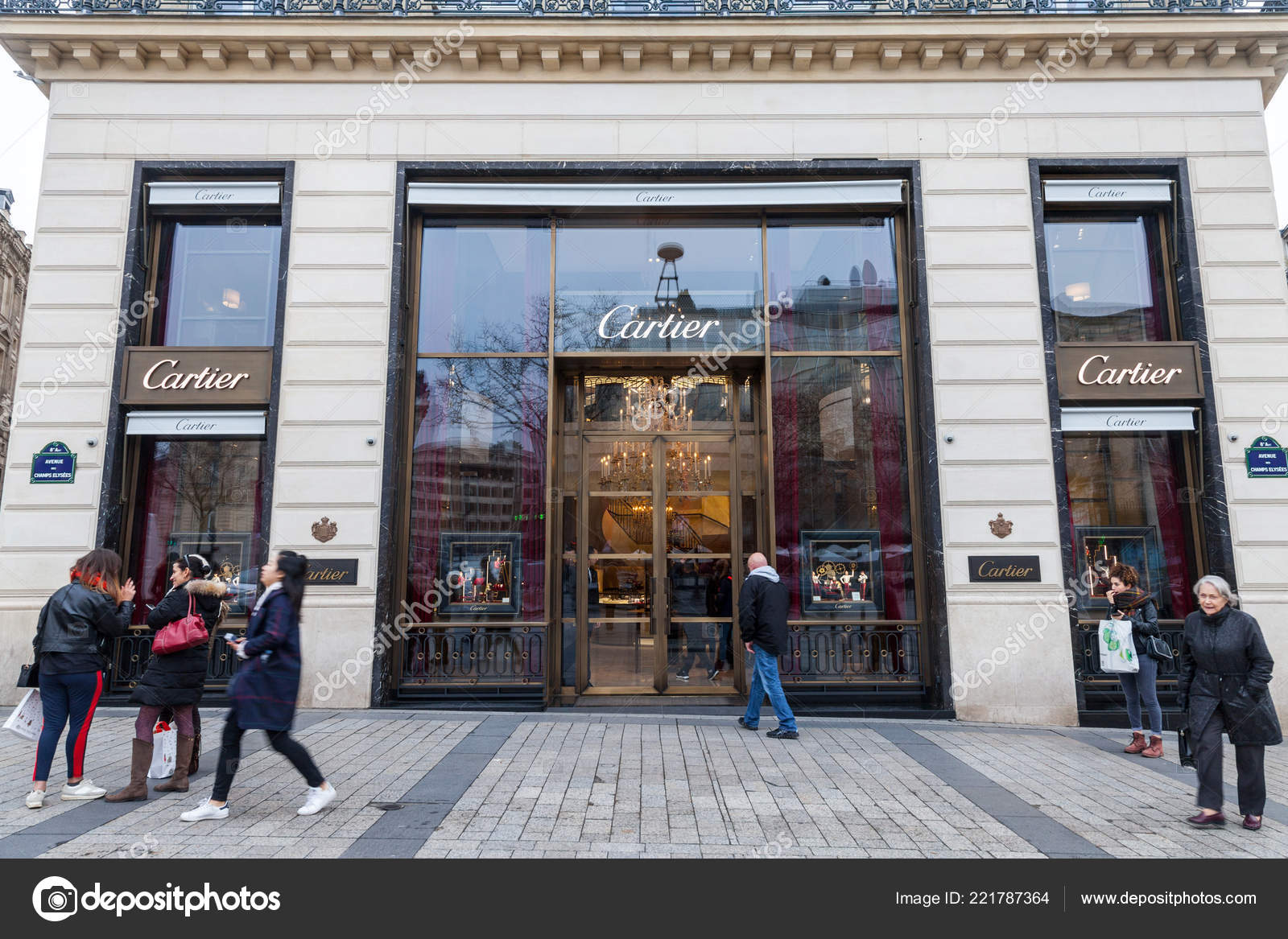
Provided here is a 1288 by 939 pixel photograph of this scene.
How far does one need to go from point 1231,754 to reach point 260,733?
32.5 feet

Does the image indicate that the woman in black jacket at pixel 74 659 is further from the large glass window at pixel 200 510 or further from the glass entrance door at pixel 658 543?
the glass entrance door at pixel 658 543

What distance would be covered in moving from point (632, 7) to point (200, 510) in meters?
8.69

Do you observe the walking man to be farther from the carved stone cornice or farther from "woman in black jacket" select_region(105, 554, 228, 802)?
the carved stone cornice

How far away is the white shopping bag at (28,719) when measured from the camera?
18.6ft

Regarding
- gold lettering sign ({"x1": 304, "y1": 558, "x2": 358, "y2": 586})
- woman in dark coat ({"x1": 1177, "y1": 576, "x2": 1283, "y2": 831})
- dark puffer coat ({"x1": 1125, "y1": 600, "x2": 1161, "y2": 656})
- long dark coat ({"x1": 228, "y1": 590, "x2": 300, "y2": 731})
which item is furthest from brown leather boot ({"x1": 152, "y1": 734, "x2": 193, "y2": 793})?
dark puffer coat ({"x1": 1125, "y1": 600, "x2": 1161, "y2": 656})

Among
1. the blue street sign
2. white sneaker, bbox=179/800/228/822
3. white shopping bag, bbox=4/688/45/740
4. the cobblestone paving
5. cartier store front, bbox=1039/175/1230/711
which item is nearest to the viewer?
the cobblestone paving

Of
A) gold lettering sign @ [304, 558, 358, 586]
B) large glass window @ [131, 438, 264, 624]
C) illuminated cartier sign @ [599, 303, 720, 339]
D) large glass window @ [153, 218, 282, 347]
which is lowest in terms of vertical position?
gold lettering sign @ [304, 558, 358, 586]

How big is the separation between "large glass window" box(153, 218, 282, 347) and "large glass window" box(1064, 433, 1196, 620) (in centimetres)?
1069

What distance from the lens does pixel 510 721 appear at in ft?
27.9

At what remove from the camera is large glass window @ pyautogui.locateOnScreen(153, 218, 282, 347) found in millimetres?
10023

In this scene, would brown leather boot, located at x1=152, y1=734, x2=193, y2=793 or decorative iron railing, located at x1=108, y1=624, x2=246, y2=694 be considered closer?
brown leather boot, located at x1=152, y1=734, x2=193, y2=793

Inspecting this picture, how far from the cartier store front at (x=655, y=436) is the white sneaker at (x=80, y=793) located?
387 cm

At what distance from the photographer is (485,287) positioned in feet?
33.6

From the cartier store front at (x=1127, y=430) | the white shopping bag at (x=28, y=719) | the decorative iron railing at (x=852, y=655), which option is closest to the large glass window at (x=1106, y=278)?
the cartier store front at (x=1127, y=430)
